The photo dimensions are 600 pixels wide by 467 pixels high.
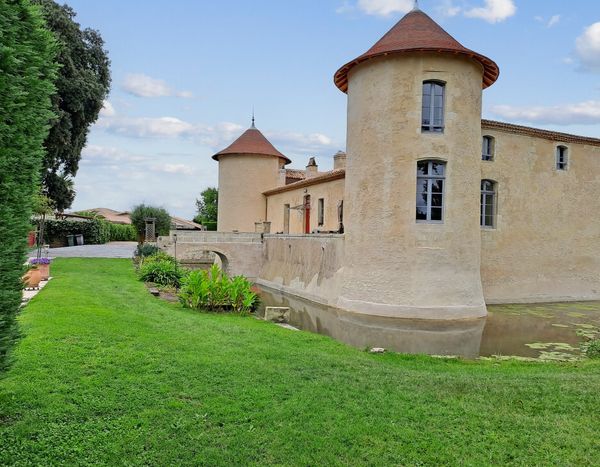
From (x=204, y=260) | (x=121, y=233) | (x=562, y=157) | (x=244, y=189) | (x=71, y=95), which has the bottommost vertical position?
(x=204, y=260)

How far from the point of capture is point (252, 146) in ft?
114

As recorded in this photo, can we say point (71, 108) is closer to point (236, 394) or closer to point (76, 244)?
point (236, 394)

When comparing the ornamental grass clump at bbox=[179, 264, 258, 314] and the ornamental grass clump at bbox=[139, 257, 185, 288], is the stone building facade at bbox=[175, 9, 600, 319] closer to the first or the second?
the ornamental grass clump at bbox=[179, 264, 258, 314]

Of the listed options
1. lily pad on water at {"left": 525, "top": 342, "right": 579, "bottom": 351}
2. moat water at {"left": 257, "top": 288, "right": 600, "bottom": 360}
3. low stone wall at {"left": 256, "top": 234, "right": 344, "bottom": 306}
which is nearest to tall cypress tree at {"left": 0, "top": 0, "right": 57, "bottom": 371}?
moat water at {"left": 257, "top": 288, "right": 600, "bottom": 360}

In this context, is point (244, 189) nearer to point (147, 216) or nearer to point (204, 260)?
point (204, 260)

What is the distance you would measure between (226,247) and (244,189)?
302 inches

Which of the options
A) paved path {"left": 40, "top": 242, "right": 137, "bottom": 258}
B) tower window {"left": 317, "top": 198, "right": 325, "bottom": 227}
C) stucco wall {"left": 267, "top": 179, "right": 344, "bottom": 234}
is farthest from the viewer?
paved path {"left": 40, "top": 242, "right": 137, "bottom": 258}

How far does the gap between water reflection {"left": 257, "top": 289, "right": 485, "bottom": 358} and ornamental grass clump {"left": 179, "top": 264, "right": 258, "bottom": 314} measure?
1.97 m

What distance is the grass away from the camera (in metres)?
4.48

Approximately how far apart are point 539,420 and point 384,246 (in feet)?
38.1

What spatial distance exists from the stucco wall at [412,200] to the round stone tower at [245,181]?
17.5 meters

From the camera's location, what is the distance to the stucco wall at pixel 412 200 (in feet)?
54.1

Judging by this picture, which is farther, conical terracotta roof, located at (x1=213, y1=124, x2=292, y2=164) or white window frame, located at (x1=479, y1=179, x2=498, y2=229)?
conical terracotta roof, located at (x1=213, y1=124, x2=292, y2=164)

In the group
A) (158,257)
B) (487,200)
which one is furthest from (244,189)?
(487,200)
